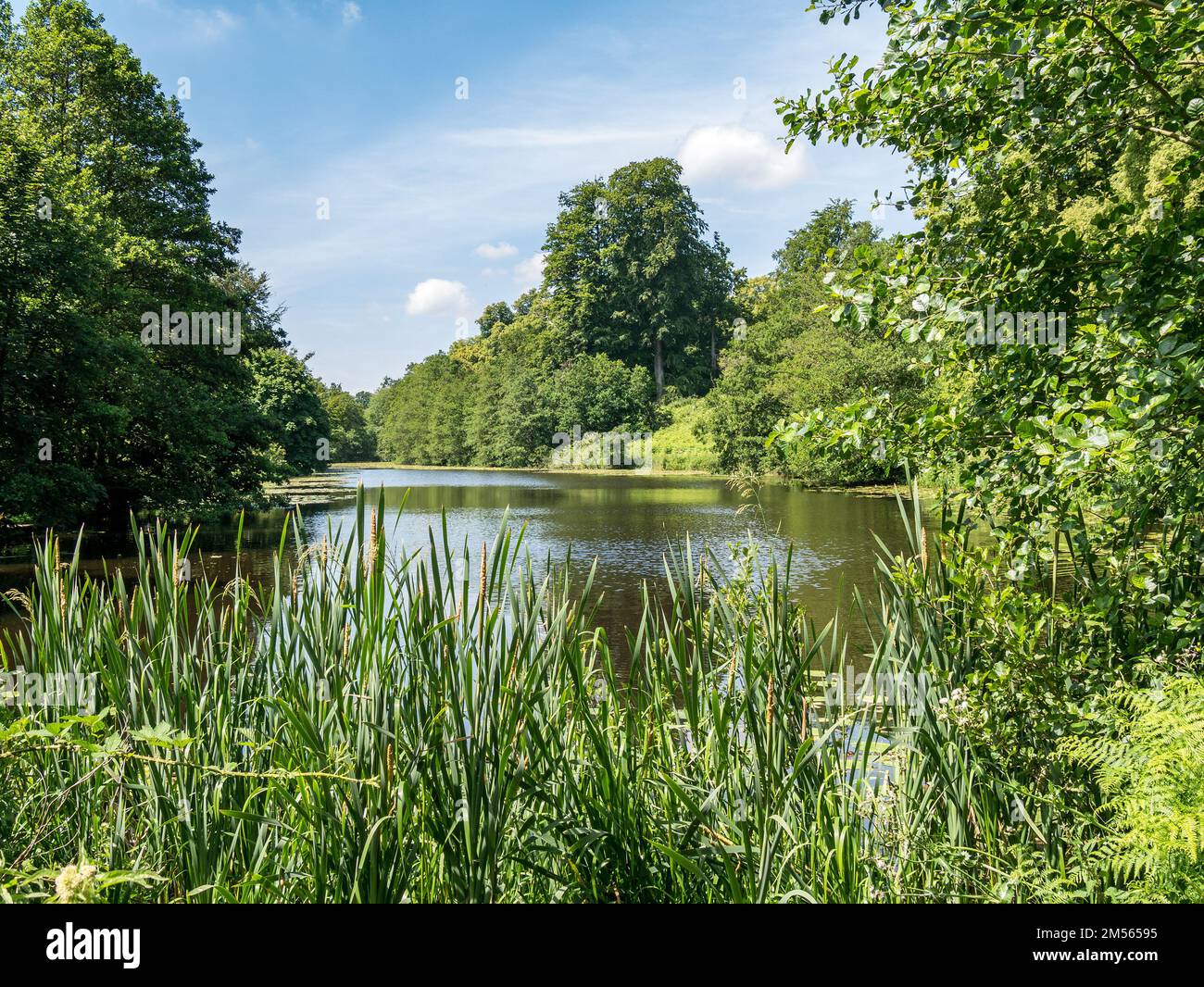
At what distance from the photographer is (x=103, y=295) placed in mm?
15469

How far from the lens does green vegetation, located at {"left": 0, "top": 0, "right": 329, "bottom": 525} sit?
13.1m

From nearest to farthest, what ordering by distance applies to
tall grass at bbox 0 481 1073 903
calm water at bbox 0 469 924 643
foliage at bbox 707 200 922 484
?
tall grass at bbox 0 481 1073 903, calm water at bbox 0 469 924 643, foliage at bbox 707 200 922 484

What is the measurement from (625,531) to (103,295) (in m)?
12.1

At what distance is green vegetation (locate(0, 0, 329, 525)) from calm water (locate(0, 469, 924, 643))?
1713 mm

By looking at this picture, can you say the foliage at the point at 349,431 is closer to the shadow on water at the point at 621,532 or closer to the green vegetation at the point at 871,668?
the shadow on water at the point at 621,532

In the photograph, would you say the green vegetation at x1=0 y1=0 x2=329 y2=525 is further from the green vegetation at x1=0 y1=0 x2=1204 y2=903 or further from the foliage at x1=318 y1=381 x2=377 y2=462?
the foliage at x1=318 y1=381 x2=377 y2=462

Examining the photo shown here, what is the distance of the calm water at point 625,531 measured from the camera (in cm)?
1286

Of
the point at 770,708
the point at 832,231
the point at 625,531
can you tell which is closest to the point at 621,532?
the point at 625,531

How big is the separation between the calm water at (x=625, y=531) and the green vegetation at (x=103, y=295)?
1713 mm

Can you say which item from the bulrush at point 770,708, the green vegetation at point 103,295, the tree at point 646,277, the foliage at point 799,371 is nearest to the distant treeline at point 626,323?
the tree at point 646,277

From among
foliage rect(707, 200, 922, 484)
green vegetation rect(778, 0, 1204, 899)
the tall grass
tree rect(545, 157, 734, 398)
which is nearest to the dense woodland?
the tall grass
